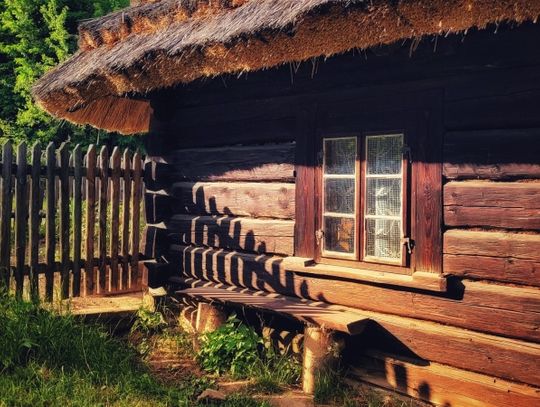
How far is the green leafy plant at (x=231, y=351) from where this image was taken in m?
4.04

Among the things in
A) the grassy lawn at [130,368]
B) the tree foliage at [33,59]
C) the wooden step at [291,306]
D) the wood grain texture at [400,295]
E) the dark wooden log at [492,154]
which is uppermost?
the tree foliage at [33,59]

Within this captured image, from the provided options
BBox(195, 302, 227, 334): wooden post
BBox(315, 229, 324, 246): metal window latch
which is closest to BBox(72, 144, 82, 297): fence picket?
BBox(195, 302, 227, 334): wooden post

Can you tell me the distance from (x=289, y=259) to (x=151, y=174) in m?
2.00

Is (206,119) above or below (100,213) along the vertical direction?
above

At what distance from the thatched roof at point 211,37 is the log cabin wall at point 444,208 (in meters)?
0.47

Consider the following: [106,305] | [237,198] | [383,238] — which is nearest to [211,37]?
[237,198]

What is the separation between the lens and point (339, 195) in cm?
398

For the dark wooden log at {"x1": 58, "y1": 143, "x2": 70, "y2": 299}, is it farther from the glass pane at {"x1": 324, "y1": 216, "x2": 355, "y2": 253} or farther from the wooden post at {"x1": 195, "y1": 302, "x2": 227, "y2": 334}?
the glass pane at {"x1": 324, "y1": 216, "x2": 355, "y2": 253}

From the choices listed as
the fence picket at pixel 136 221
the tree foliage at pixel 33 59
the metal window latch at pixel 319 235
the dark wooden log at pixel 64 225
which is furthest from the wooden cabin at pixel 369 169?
the tree foliage at pixel 33 59

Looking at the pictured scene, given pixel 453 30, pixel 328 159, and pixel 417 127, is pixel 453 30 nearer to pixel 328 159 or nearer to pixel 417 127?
pixel 417 127

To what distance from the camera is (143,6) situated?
5.18m

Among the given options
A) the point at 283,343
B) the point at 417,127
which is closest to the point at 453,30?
the point at 417,127

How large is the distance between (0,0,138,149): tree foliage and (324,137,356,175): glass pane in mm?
11522

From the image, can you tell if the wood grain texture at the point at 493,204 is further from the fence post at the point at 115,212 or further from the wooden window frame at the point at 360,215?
the fence post at the point at 115,212
